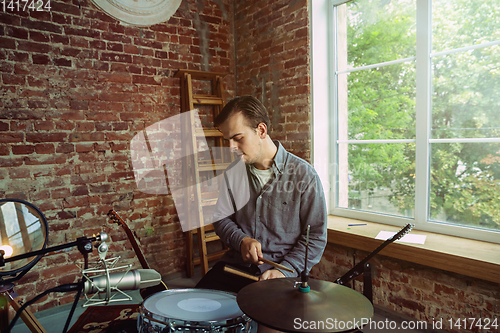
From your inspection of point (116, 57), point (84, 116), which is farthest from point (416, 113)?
point (84, 116)

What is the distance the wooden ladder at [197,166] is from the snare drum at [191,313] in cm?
155

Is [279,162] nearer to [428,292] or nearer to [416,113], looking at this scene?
[416,113]

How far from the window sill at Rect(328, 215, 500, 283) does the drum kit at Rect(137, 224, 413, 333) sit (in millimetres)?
805

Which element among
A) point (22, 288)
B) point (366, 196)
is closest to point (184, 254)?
point (22, 288)

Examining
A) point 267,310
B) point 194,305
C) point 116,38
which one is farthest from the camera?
point 116,38

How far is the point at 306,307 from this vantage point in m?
0.92

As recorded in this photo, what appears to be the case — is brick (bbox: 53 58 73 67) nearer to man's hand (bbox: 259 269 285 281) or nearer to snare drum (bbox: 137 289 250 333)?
snare drum (bbox: 137 289 250 333)

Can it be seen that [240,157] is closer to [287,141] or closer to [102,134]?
[287,141]

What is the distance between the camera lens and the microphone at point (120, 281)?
980 mm

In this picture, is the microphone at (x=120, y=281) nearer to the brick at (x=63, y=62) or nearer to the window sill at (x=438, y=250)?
the window sill at (x=438, y=250)

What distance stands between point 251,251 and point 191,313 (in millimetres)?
501

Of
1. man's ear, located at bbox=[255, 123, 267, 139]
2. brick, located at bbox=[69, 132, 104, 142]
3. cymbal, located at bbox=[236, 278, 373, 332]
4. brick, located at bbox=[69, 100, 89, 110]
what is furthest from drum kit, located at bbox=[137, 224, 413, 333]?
brick, located at bbox=[69, 100, 89, 110]

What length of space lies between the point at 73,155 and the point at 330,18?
2373 millimetres

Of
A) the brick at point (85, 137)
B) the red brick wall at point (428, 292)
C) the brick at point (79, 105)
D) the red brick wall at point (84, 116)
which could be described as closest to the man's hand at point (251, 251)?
the red brick wall at point (428, 292)
